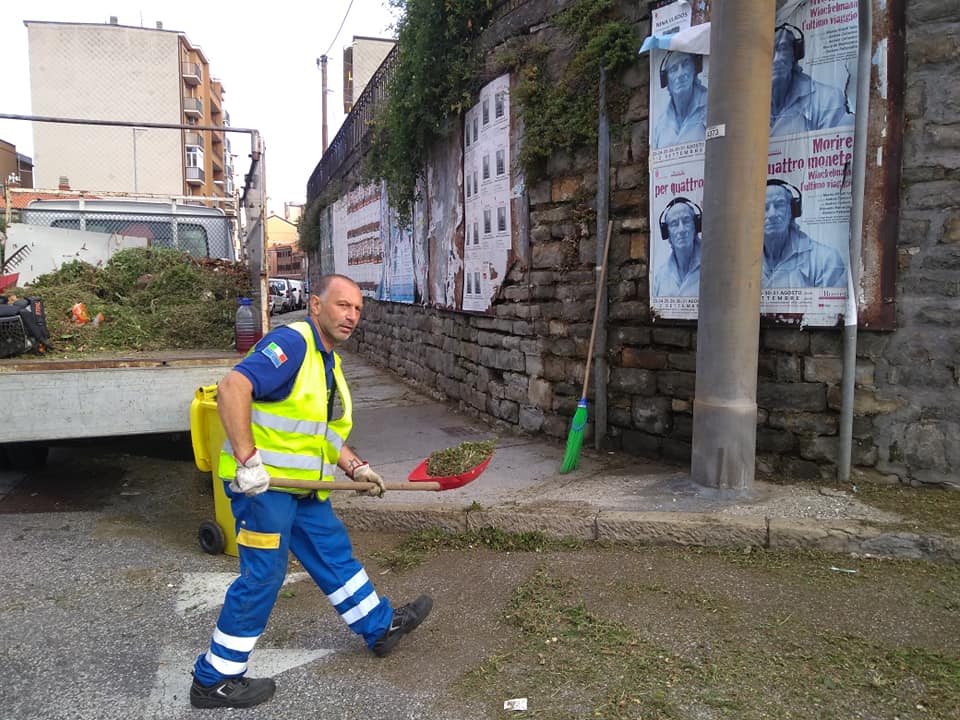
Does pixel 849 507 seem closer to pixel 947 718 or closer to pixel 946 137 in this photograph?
pixel 947 718

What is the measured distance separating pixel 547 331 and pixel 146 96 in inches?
1710

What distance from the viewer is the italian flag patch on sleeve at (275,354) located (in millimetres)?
2770

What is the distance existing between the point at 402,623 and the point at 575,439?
2.46m

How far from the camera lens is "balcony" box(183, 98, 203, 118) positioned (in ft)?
164

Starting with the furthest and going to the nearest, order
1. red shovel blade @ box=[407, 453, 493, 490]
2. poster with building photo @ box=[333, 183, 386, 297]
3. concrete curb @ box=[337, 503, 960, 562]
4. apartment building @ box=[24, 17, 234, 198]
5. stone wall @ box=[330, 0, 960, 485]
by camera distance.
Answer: apartment building @ box=[24, 17, 234, 198] < poster with building photo @ box=[333, 183, 386, 297] < stone wall @ box=[330, 0, 960, 485] < concrete curb @ box=[337, 503, 960, 562] < red shovel blade @ box=[407, 453, 493, 490]

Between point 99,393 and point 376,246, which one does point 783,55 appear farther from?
point 376,246

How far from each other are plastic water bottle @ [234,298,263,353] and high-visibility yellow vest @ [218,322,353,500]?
2704 mm

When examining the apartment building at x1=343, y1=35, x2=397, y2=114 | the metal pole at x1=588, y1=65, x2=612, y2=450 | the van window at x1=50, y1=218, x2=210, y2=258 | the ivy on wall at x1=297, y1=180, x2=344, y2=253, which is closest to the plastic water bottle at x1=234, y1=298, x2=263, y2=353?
the van window at x1=50, y1=218, x2=210, y2=258

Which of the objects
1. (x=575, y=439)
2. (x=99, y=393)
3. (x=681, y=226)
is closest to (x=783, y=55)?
(x=681, y=226)

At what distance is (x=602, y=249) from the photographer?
19.0 ft

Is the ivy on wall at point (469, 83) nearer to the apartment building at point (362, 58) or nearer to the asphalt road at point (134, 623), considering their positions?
the asphalt road at point (134, 623)

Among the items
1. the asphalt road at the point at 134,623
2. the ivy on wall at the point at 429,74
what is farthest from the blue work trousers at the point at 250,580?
the ivy on wall at the point at 429,74

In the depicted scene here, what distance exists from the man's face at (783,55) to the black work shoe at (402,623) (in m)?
3.99

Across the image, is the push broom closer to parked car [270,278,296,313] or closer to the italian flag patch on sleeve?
the italian flag patch on sleeve
